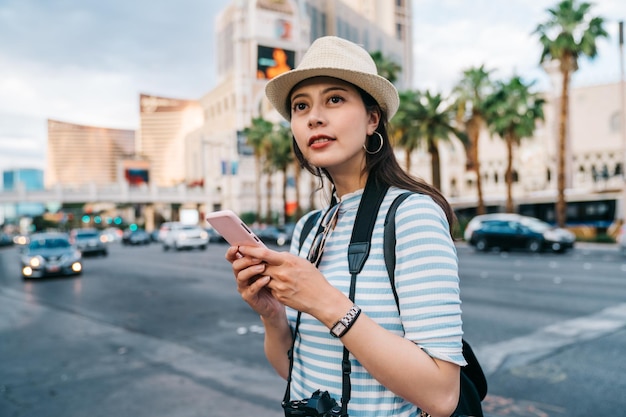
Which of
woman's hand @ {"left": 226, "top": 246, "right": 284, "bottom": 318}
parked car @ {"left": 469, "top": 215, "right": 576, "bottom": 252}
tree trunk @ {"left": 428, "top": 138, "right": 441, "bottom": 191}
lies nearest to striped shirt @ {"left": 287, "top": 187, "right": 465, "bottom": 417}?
woman's hand @ {"left": 226, "top": 246, "right": 284, "bottom": 318}

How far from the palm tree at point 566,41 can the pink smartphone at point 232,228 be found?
27.3m

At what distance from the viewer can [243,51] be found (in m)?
96.3

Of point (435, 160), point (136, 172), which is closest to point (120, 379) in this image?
point (435, 160)

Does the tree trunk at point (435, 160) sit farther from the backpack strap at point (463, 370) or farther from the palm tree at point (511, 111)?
the backpack strap at point (463, 370)

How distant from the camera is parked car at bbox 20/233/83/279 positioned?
1505 cm

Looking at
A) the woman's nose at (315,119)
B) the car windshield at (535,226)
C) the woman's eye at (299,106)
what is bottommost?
the car windshield at (535,226)

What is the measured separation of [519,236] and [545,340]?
15861mm

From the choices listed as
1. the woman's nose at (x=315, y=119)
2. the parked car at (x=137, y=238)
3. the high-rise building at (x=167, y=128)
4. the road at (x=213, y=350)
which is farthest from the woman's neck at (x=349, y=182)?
the high-rise building at (x=167, y=128)

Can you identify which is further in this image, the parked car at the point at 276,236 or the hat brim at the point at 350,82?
the parked car at the point at 276,236

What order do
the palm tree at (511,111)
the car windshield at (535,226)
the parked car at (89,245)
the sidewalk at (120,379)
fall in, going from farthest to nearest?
1. the palm tree at (511,111)
2. the parked car at (89,245)
3. the car windshield at (535,226)
4. the sidewalk at (120,379)

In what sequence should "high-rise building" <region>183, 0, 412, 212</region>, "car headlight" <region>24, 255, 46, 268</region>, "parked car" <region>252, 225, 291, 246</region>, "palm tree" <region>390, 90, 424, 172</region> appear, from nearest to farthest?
"car headlight" <region>24, 255, 46, 268</region>, "palm tree" <region>390, 90, 424, 172</region>, "parked car" <region>252, 225, 291, 246</region>, "high-rise building" <region>183, 0, 412, 212</region>

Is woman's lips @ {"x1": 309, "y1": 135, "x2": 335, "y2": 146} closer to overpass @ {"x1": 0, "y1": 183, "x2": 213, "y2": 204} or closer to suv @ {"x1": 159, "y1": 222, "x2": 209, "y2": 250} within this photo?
suv @ {"x1": 159, "y1": 222, "x2": 209, "y2": 250}

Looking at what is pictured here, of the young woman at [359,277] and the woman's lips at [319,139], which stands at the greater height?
the woman's lips at [319,139]

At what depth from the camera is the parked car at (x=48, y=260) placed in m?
15.1
